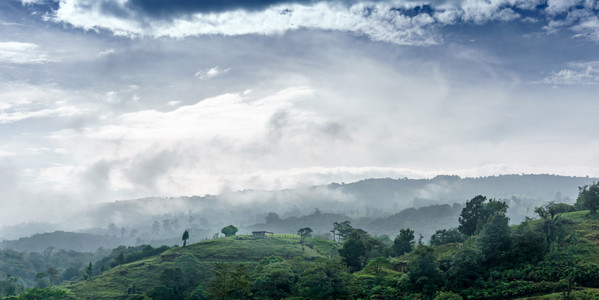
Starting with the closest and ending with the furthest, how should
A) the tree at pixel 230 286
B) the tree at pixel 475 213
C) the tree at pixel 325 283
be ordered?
the tree at pixel 325 283, the tree at pixel 230 286, the tree at pixel 475 213

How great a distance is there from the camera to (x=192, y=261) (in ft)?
437

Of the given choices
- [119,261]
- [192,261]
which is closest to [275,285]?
[192,261]

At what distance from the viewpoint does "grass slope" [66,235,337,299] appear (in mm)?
120625

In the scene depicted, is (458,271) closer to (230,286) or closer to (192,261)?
(230,286)

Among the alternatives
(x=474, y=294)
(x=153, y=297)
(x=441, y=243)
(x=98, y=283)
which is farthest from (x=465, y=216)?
(x=98, y=283)

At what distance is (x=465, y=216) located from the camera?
343 ft

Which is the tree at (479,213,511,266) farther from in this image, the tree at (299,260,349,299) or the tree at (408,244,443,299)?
the tree at (299,260,349,299)

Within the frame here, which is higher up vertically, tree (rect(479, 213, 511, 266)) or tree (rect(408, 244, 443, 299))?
tree (rect(479, 213, 511, 266))

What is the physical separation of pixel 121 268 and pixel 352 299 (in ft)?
338

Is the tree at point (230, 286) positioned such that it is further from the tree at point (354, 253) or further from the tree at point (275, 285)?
the tree at point (354, 253)

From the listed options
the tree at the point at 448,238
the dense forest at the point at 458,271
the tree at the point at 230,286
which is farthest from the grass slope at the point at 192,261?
the tree at the point at 230,286

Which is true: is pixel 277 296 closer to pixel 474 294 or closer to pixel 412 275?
pixel 412 275

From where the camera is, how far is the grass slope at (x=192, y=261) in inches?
4749

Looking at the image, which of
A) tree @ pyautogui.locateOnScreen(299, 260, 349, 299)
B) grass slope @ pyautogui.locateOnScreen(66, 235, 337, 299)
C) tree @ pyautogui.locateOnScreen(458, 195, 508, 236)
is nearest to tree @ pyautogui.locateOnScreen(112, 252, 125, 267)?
grass slope @ pyautogui.locateOnScreen(66, 235, 337, 299)
